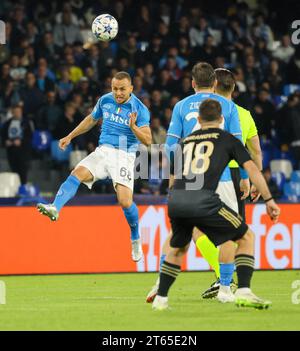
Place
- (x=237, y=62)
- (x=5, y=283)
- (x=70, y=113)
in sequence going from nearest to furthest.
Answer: (x=5, y=283), (x=70, y=113), (x=237, y=62)

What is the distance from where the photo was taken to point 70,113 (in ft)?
58.2

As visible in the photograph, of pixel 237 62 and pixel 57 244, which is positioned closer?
pixel 57 244

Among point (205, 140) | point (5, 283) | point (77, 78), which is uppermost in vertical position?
point (77, 78)

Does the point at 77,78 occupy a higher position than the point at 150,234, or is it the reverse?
the point at 77,78

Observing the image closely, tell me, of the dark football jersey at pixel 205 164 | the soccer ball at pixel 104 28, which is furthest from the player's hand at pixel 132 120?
the soccer ball at pixel 104 28

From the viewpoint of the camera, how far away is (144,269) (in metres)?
15.0

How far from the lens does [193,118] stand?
986 centimetres

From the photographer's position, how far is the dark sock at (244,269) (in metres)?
8.88

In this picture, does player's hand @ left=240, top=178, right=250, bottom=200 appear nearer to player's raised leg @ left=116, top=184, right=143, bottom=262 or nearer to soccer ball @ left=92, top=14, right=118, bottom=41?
player's raised leg @ left=116, top=184, right=143, bottom=262

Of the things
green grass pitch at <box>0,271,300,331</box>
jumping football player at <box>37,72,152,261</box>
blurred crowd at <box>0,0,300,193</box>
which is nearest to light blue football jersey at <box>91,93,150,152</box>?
jumping football player at <box>37,72,152,261</box>

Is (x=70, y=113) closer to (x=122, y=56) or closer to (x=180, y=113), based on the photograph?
(x=122, y=56)
